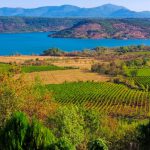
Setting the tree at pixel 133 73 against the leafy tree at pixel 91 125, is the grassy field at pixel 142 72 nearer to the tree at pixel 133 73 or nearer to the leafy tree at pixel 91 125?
the tree at pixel 133 73

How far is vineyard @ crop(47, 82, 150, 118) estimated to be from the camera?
223 ft

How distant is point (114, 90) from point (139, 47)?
368 ft

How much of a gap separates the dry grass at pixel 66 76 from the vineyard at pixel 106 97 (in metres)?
7.32

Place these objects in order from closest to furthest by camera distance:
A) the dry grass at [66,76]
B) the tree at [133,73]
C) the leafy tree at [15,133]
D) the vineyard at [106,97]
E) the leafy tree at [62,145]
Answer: the leafy tree at [62,145] < the leafy tree at [15,133] < the vineyard at [106,97] < the dry grass at [66,76] < the tree at [133,73]

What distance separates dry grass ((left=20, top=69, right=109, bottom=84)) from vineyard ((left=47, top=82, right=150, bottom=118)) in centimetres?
732

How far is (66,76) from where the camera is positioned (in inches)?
4456

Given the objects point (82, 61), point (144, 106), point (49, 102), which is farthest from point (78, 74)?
point (49, 102)

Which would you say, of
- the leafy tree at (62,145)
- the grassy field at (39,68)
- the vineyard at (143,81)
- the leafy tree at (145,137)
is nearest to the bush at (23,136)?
the leafy tree at (62,145)

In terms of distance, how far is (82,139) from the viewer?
30656 millimetres

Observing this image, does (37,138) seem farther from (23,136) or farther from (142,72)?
(142,72)

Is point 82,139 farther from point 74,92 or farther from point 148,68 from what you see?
point 148,68

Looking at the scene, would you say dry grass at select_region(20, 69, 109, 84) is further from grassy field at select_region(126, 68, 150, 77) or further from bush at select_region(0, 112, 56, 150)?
bush at select_region(0, 112, 56, 150)

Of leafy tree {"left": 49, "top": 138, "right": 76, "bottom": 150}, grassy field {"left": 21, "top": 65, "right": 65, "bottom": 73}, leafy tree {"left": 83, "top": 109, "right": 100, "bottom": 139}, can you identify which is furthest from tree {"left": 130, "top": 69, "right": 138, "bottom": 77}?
leafy tree {"left": 49, "top": 138, "right": 76, "bottom": 150}

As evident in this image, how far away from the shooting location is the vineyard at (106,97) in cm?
6794
